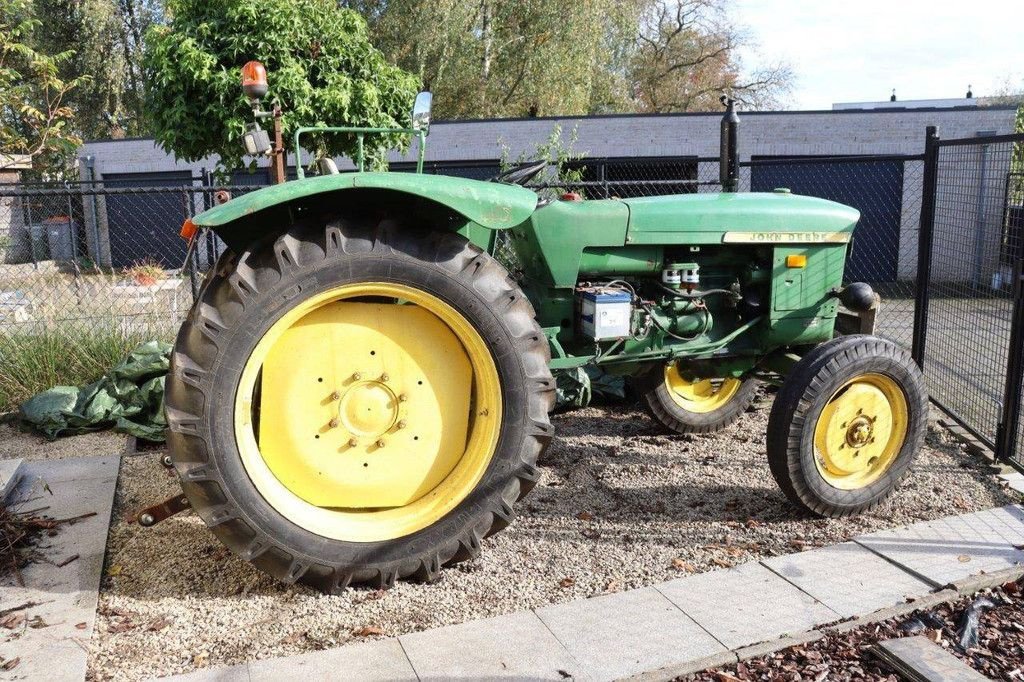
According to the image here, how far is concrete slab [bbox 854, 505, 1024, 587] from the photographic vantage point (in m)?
3.05

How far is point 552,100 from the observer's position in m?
19.2

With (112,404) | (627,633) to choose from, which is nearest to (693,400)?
(627,633)

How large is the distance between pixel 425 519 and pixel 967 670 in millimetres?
1765

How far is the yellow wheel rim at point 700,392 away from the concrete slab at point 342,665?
2638mm

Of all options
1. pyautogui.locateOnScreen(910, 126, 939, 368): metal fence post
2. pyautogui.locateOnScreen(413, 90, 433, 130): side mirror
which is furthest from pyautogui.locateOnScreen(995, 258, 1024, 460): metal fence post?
pyautogui.locateOnScreen(413, 90, 433, 130): side mirror

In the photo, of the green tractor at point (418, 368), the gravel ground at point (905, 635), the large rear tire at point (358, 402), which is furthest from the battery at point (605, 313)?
the gravel ground at point (905, 635)

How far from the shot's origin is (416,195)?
9.23 feet

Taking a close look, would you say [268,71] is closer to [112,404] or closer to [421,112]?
[112,404]

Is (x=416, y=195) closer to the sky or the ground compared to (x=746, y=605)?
closer to the sky

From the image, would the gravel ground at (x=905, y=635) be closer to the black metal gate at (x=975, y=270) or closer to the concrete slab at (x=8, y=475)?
the black metal gate at (x=975, y=270)

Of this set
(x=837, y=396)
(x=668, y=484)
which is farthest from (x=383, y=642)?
(x=837, y=396)

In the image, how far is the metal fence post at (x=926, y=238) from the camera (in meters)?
5.10

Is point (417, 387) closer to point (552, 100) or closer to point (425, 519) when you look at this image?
point (425, 519)

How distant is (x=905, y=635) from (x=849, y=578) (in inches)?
13.2
